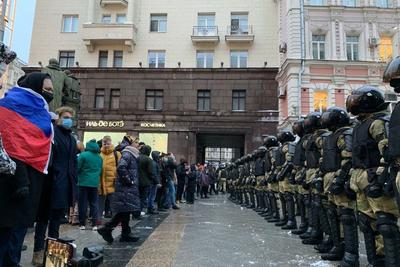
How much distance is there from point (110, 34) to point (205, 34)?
729 cm

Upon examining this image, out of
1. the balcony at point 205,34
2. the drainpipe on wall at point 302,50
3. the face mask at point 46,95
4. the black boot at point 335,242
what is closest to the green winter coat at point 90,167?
the face mask at point 46,95

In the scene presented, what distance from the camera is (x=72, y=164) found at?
17.6 ft

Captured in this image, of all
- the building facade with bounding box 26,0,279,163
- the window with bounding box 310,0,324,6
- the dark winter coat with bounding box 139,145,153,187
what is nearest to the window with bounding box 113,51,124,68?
the building facade with bounding box 26,0,279,163

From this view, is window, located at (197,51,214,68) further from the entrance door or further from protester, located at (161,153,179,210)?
protester, located at (161,153,179,210)

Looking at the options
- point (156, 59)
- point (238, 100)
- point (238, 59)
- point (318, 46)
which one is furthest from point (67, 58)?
point (318, 46)

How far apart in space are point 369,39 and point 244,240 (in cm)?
2280

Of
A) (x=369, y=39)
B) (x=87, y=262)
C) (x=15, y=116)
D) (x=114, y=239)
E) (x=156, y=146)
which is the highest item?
(x=369, y=39)

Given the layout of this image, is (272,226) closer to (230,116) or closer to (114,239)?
(114,239)

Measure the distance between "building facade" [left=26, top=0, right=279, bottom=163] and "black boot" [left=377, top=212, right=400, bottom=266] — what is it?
23218 mm

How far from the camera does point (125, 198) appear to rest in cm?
645

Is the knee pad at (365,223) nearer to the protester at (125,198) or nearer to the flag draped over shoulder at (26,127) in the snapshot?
the protester at (125,198)

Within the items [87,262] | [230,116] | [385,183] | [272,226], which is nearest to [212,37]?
[230,116]

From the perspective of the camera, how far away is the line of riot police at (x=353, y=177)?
13.9ft

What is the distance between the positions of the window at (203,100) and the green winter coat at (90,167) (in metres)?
21.1
